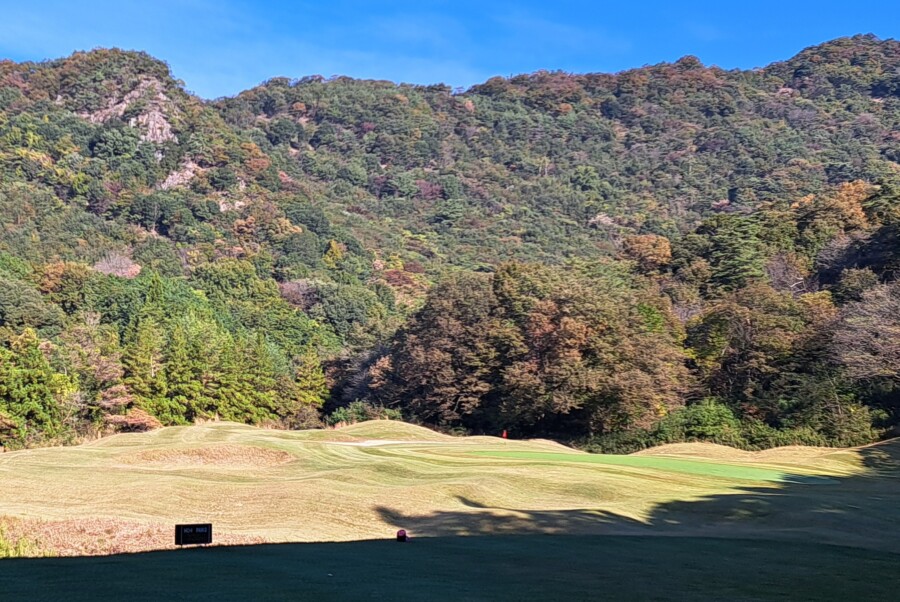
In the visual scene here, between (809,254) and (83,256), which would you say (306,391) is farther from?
(83,256)

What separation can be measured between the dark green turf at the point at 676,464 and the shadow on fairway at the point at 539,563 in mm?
9660

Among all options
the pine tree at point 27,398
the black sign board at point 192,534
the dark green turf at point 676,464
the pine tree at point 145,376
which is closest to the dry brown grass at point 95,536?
the black sign board at point 192,534

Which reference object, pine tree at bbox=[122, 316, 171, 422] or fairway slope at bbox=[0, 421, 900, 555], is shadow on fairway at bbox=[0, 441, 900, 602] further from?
pine tree at bbox=[122, 316, 171, 422]

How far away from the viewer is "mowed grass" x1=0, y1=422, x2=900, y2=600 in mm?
10000

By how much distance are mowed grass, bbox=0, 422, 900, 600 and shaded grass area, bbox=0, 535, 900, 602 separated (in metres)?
0.05

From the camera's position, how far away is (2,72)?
18350cm

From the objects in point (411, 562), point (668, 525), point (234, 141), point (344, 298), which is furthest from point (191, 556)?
point (234, 141)

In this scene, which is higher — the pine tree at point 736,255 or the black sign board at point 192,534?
the pine tree at point 736,255

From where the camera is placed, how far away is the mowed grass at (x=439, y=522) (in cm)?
1000

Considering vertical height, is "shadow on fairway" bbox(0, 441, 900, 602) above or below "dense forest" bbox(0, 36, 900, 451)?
below

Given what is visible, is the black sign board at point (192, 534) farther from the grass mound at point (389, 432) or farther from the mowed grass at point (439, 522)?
the grass mound at point (389, 432)

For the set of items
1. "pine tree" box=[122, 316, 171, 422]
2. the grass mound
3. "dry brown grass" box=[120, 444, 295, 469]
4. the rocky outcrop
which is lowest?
the grass mound

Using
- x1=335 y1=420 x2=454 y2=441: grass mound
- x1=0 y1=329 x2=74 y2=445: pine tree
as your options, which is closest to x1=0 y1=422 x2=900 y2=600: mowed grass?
x1=335 y1=420 x2=454 y2=441: grass mound

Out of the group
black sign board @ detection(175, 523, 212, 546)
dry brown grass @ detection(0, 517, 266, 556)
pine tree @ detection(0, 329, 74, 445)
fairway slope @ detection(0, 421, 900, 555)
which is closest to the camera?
black sign board @ detection(175, 523, 212, 546)
